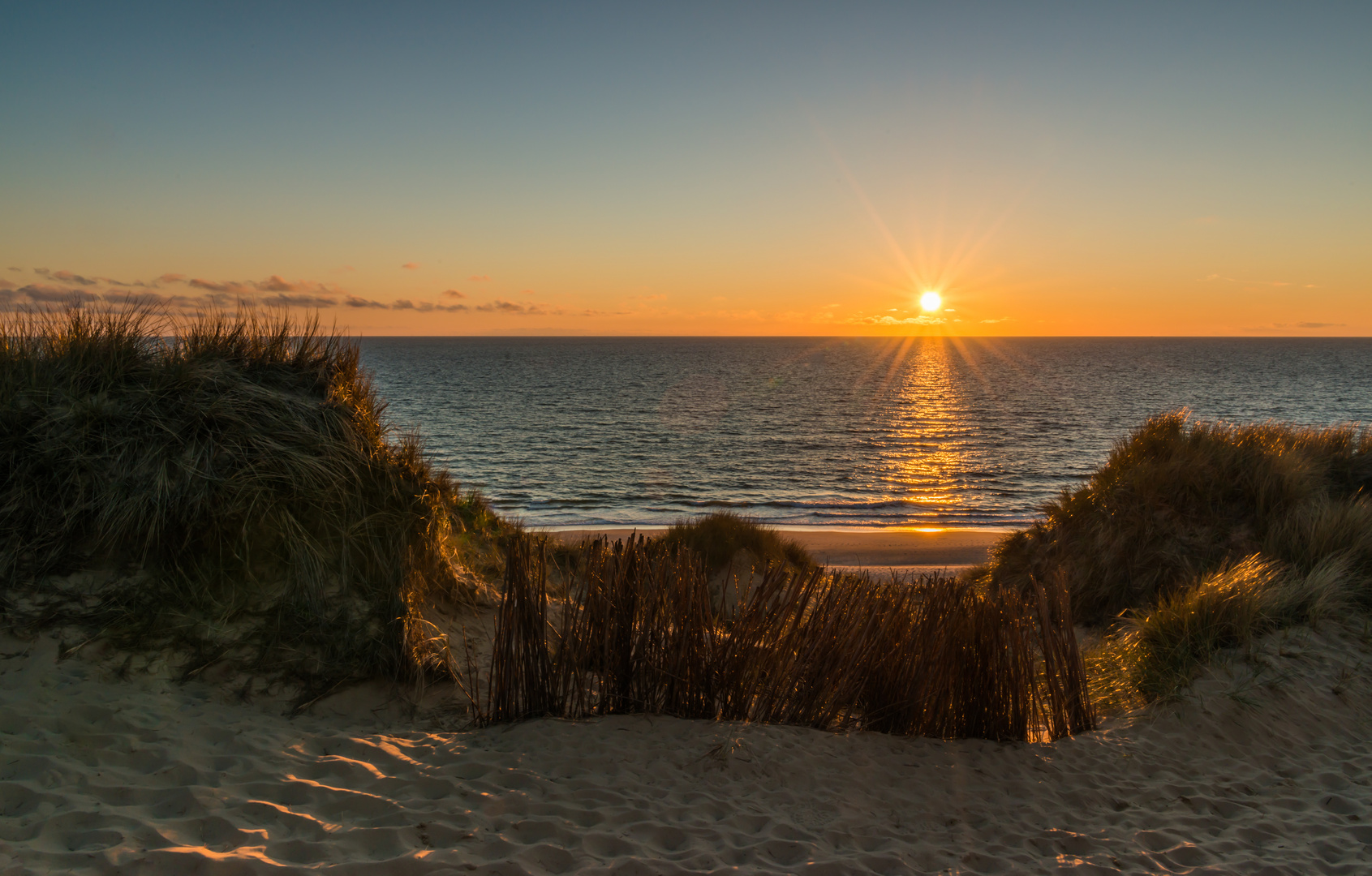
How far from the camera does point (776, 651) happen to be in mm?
4871

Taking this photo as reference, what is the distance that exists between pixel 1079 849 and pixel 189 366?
7290 mm

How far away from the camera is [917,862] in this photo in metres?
Answer: 3.53

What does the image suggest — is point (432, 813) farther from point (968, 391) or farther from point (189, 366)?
point (968, 391)

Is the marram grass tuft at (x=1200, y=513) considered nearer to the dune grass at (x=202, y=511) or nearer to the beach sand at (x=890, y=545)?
the beach sand at (x=890, y=545)

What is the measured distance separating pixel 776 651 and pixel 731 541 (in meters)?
6.34

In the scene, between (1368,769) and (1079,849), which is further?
(1368,769)

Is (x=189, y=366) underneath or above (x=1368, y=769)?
above

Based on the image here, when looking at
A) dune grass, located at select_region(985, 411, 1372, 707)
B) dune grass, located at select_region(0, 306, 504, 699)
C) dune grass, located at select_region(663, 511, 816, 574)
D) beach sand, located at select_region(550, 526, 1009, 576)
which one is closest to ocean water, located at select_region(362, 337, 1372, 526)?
dune grass, located at select_region(0, 306, 504, 699)

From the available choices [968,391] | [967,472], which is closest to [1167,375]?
[968,391]

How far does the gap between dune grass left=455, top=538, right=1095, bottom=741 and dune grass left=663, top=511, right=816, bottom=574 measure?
17.8 ft

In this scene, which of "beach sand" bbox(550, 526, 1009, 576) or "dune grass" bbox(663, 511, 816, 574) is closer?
"dune grass" bbox(663, 511, 816, 574)

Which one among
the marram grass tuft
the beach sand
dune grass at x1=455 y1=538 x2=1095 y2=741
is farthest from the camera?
the beach sand

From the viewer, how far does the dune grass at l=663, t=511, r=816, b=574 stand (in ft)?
35.7

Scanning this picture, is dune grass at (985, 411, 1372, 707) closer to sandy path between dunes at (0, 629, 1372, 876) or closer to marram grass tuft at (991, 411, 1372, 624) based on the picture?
marram grass tuft at (991, 411, 1372, 624)
